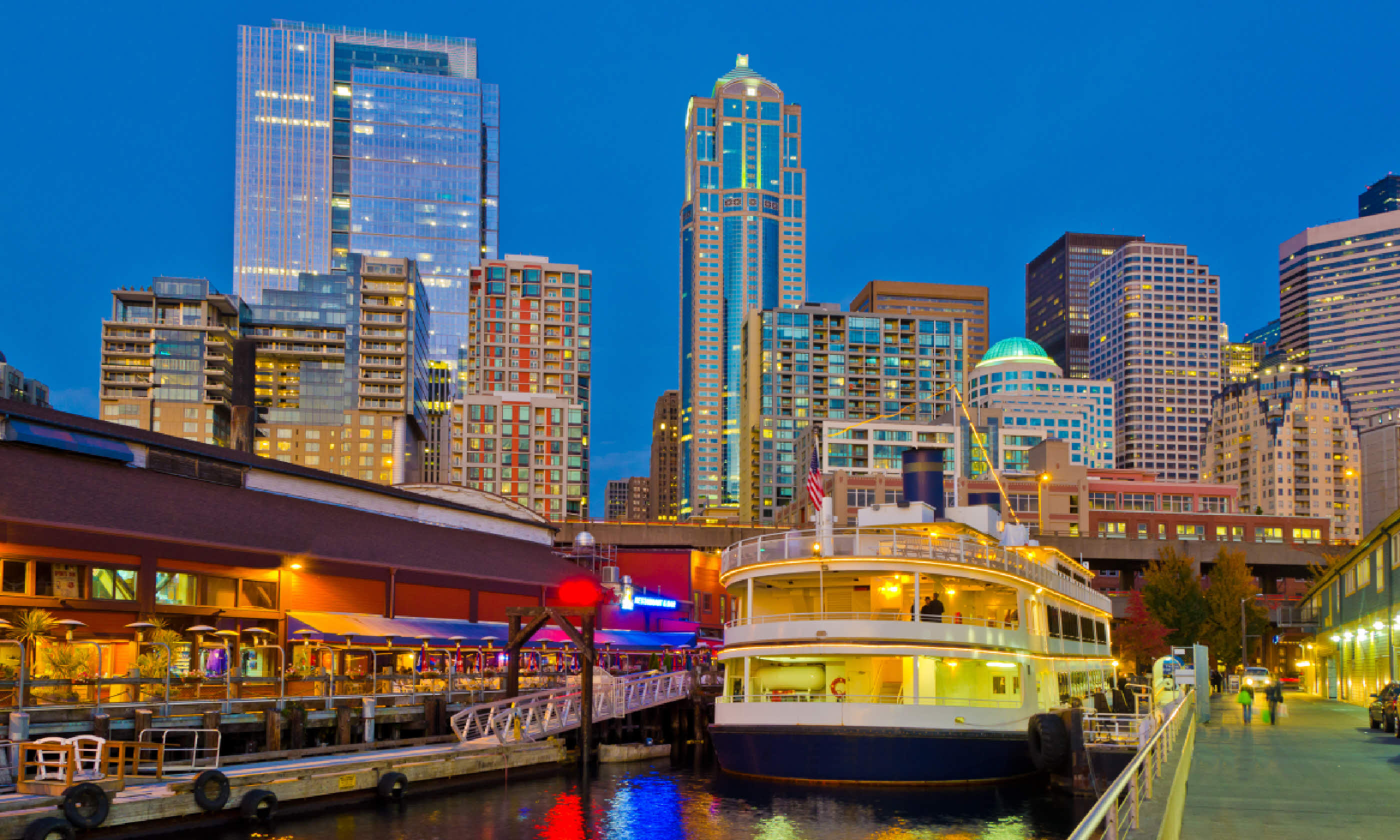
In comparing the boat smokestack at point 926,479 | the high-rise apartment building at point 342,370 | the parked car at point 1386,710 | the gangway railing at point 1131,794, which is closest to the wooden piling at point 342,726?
the boat smokestack at point 926,479

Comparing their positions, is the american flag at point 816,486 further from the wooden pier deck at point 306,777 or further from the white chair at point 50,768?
the white chair at point 50,768

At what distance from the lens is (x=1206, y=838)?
15570 millimetres

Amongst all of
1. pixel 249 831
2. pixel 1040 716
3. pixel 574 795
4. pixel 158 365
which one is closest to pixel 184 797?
pixel 249 831

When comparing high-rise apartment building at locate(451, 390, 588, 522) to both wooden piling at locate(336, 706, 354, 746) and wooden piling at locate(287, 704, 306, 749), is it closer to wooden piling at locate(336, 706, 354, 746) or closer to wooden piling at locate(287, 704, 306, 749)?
wooden piling at locate(336, 706, 354, 746)

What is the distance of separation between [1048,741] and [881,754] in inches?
199

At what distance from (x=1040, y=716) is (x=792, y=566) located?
8140 millimetres

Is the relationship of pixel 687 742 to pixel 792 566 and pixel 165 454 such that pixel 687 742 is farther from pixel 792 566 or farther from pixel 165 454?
pixel 165 454

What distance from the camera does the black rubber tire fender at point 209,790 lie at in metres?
25.1

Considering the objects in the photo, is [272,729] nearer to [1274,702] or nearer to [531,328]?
[1274,702]

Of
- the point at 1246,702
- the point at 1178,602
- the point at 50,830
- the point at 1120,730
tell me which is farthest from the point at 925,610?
the point at 1178,602

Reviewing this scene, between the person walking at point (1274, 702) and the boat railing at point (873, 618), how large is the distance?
8524mm

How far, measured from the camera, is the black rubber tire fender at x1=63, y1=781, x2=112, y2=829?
22094 mm

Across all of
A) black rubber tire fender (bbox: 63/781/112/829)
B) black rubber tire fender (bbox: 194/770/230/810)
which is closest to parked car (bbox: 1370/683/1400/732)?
black rubber tire fender (bbox: 194/770/230/810)

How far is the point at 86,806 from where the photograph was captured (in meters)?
22.4
